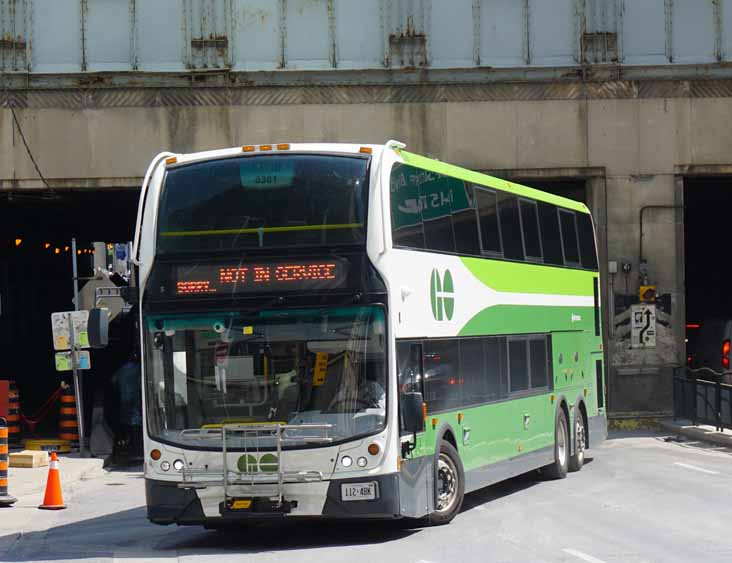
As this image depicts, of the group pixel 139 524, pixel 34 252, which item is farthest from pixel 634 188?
pixel 34 252

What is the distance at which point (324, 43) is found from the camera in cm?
2917

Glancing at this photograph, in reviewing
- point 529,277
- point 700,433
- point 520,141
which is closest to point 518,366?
point 529,277

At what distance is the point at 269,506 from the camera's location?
44.6 feet

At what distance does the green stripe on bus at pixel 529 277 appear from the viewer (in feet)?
56.9

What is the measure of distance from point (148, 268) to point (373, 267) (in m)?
2.37

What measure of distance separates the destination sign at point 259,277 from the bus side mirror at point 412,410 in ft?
4.34

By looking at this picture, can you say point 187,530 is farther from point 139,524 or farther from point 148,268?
point 148,268

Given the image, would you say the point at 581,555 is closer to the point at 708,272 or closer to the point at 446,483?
the point at 446,483

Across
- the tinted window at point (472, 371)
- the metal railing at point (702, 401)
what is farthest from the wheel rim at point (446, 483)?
the metal railing at point (702, 401)

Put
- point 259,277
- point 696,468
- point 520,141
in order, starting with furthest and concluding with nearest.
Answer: point 520,141 → point 696,468 → point 259,277

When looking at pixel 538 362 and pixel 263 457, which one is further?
pixel 538 362

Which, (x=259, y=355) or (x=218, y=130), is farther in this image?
(x=218, y=130)

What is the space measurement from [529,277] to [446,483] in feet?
15.8

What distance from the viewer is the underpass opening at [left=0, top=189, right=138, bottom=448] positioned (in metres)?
34.8
